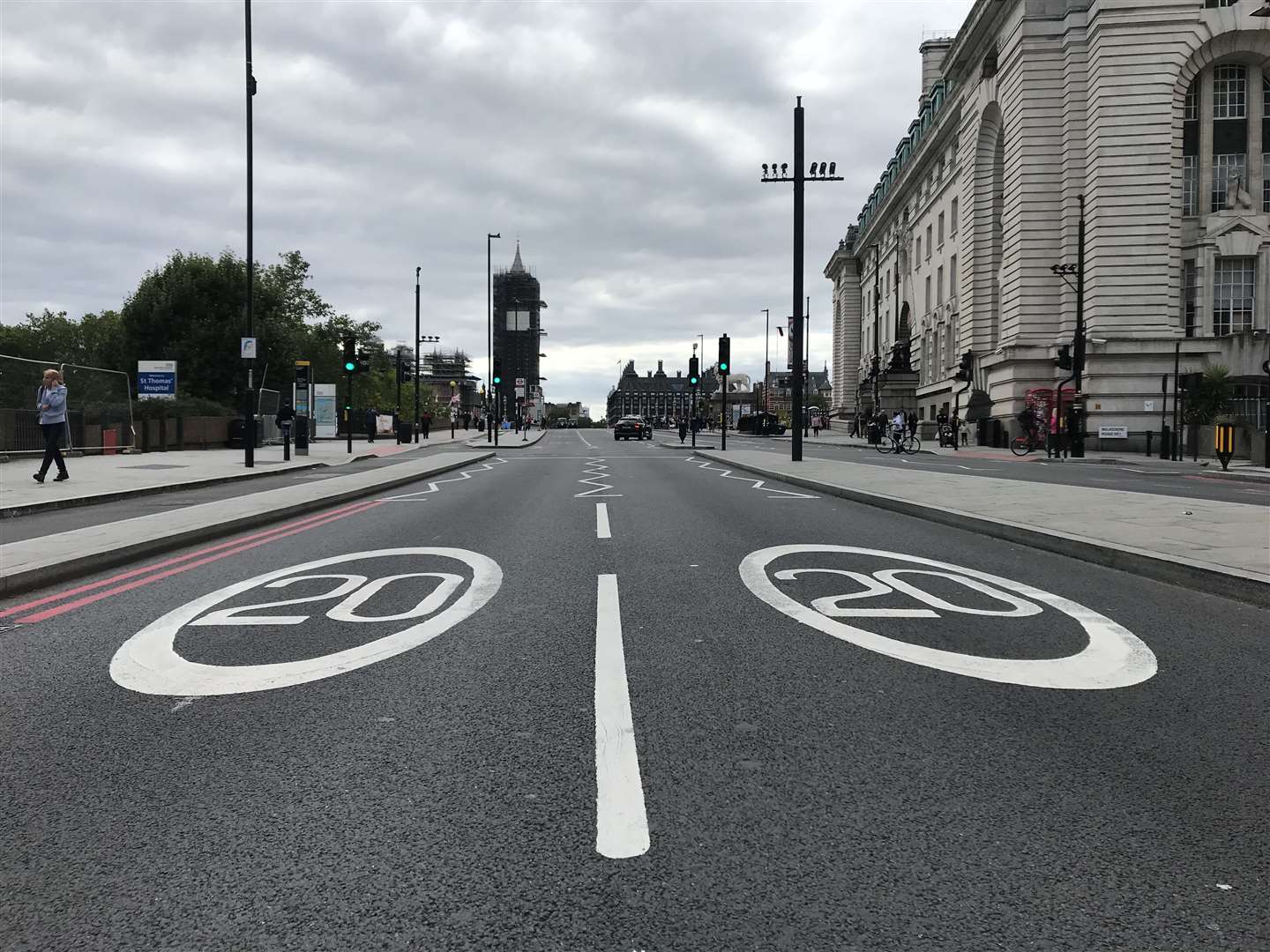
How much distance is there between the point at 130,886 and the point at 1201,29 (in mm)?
50374

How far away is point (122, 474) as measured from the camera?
18438 mm

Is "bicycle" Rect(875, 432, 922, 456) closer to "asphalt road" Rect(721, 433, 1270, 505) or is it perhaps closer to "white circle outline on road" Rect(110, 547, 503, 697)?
"asphalt road" Rect(721, 433, 1270, 505)

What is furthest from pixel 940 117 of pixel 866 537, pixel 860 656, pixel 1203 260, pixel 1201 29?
pixel 860 656

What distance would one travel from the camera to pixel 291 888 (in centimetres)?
239

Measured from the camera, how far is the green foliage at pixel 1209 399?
3238cm

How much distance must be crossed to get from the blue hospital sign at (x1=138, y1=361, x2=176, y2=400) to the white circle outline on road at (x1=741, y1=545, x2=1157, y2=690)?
31640mm

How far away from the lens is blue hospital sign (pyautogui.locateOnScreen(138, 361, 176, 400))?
31.9 m

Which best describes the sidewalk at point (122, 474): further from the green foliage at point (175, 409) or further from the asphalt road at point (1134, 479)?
the asphalt road at point (1134, 479)

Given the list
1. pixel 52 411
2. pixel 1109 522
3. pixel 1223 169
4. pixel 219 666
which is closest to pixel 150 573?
pixel 219 666

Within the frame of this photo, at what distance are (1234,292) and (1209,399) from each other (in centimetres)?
1131

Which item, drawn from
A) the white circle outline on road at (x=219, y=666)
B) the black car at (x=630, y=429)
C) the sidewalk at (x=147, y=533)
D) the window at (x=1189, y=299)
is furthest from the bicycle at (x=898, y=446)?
the white circle outline on road at (x=219, y=666)

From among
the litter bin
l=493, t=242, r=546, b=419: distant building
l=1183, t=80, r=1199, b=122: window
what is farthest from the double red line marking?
l=493, t=242, r=546, b=419: distant building

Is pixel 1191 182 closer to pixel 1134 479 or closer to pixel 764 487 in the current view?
pixel 1134 479

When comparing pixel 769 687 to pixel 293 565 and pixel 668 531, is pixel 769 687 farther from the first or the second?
pixel 668 531
